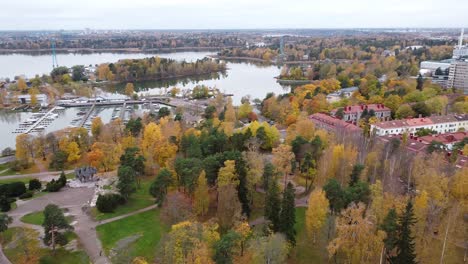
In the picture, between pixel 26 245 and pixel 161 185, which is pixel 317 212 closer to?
pixel 161 185

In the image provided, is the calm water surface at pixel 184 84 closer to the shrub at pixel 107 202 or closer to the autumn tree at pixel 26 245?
the shrub at pixel 107 202

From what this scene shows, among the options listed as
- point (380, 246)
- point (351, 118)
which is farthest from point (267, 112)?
point (380, 246)

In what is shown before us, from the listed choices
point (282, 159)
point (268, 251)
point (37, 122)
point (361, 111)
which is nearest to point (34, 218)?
point (268, 251)

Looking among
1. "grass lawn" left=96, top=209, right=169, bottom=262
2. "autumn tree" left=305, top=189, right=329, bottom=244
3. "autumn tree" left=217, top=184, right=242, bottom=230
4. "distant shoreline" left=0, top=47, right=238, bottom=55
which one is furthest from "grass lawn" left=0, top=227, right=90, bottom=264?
"distant shoreline" left=0, top=47, right=238, bottom=55

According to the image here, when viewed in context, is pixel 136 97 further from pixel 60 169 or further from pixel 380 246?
pixel 380 246

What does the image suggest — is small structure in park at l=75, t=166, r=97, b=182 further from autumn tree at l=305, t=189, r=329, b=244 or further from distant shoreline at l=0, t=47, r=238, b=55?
distant shoreline at l=0, t=47, r=238, b=55
